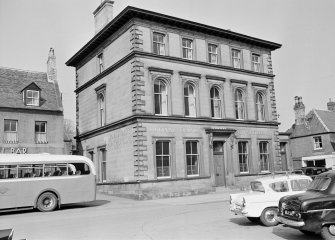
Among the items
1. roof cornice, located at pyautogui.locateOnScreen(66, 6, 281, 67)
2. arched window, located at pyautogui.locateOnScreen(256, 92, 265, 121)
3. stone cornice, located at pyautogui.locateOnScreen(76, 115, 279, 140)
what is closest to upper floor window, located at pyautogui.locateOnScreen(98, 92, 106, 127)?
stone cornice, located at pyautogui.locateOnScreen(76, 115, 279, 140)

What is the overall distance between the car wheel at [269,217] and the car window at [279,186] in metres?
0.68

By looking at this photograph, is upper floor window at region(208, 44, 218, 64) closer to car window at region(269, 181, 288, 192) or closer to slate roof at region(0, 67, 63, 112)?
slate roof at region(0, 67, 63, 112)

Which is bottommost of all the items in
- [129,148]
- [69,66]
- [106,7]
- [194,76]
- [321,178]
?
[321,178]

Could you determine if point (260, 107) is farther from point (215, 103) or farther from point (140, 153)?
point (140, 153)

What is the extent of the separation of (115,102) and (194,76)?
20.6 feet

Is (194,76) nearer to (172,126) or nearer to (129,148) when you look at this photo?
(172,126)

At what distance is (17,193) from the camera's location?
17.1 meters

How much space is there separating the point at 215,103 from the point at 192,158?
5121 millimetres

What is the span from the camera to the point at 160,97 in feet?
81.1

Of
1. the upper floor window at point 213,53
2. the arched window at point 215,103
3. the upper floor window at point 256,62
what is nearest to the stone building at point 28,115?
the arched window at point 215,103

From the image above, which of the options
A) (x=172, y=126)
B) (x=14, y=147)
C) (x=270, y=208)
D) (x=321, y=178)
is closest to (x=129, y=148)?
(x=172, y=126)

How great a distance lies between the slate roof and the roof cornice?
133 inches

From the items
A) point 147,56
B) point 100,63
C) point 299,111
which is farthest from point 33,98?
point 299,111

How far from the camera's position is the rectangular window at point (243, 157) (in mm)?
28103
